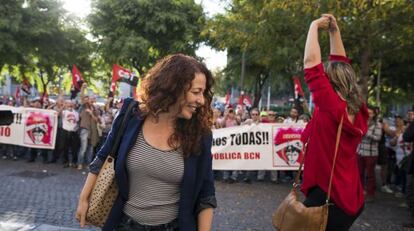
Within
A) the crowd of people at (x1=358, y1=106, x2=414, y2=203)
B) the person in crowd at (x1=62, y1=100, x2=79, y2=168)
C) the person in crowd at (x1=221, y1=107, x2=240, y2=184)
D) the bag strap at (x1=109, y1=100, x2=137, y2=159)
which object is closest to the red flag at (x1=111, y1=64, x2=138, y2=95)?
the person in crowd at (x1=62, y1=100, x2=79, y2=168)

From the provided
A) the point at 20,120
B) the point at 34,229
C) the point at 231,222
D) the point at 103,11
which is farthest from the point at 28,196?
the point at 103,11

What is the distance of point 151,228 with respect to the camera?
7.92 ft

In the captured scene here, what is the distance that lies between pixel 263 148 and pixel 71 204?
16.3ft

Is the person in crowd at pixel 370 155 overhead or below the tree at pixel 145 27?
below

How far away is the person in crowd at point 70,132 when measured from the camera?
11758 mm

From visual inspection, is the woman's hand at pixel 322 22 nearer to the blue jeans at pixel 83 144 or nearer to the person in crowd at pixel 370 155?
the person in crowd at pixel 370 155

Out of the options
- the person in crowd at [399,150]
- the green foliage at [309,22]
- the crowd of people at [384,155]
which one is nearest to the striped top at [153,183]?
the crowd of people at [384,155]

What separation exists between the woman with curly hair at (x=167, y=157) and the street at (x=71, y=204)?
3506 millimetres

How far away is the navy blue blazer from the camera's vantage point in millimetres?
2373

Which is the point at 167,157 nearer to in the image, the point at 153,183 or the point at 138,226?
the point at 153,183

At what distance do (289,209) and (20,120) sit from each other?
10.9 meters

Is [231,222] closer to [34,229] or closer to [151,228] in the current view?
[34,229]

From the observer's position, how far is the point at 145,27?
22.5 meters

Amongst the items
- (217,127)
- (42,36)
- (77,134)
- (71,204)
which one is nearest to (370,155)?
(217,127)
